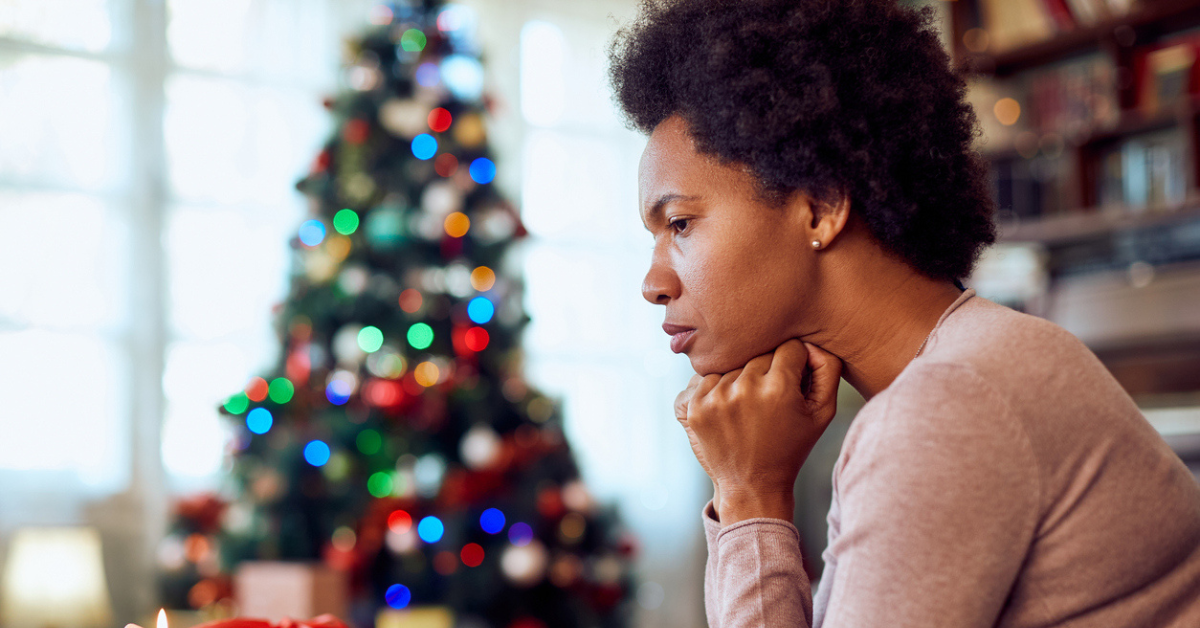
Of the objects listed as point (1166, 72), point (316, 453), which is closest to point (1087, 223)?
point (1166, 72)

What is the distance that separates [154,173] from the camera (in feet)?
11.5

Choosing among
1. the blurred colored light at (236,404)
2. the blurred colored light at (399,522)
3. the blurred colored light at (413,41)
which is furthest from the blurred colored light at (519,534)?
the blurred colored light at (413,41)

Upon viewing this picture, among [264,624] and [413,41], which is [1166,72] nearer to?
[413,41]

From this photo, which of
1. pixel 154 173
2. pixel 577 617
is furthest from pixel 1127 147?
pixel 154 173

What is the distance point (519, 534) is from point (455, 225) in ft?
3.71

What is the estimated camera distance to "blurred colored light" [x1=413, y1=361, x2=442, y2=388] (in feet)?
11.1

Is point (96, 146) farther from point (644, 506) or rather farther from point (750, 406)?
point (750, 406)

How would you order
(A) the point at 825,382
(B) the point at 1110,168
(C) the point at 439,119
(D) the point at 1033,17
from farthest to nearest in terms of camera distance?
(D) the point at 1033,17
(B) the point at 1110,168
(C) the point at 439,119
(A) the point at 825,382

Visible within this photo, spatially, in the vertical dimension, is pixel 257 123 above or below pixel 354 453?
above

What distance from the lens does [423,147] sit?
3.53 meters

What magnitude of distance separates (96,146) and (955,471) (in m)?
3.49

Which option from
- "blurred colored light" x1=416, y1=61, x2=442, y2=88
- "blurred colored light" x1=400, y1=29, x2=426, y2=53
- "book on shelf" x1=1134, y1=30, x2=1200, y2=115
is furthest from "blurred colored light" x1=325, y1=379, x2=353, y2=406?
"book on shelf" x1=1134, y1=30, x2=1200, y2=115

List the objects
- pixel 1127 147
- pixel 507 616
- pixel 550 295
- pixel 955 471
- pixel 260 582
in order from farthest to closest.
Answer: pixel 550 295
pixel 1127 147
pixel 507 616
pixel 260 582
pixel 955 471

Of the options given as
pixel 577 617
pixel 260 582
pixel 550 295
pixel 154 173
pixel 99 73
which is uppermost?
pixel 99 73
